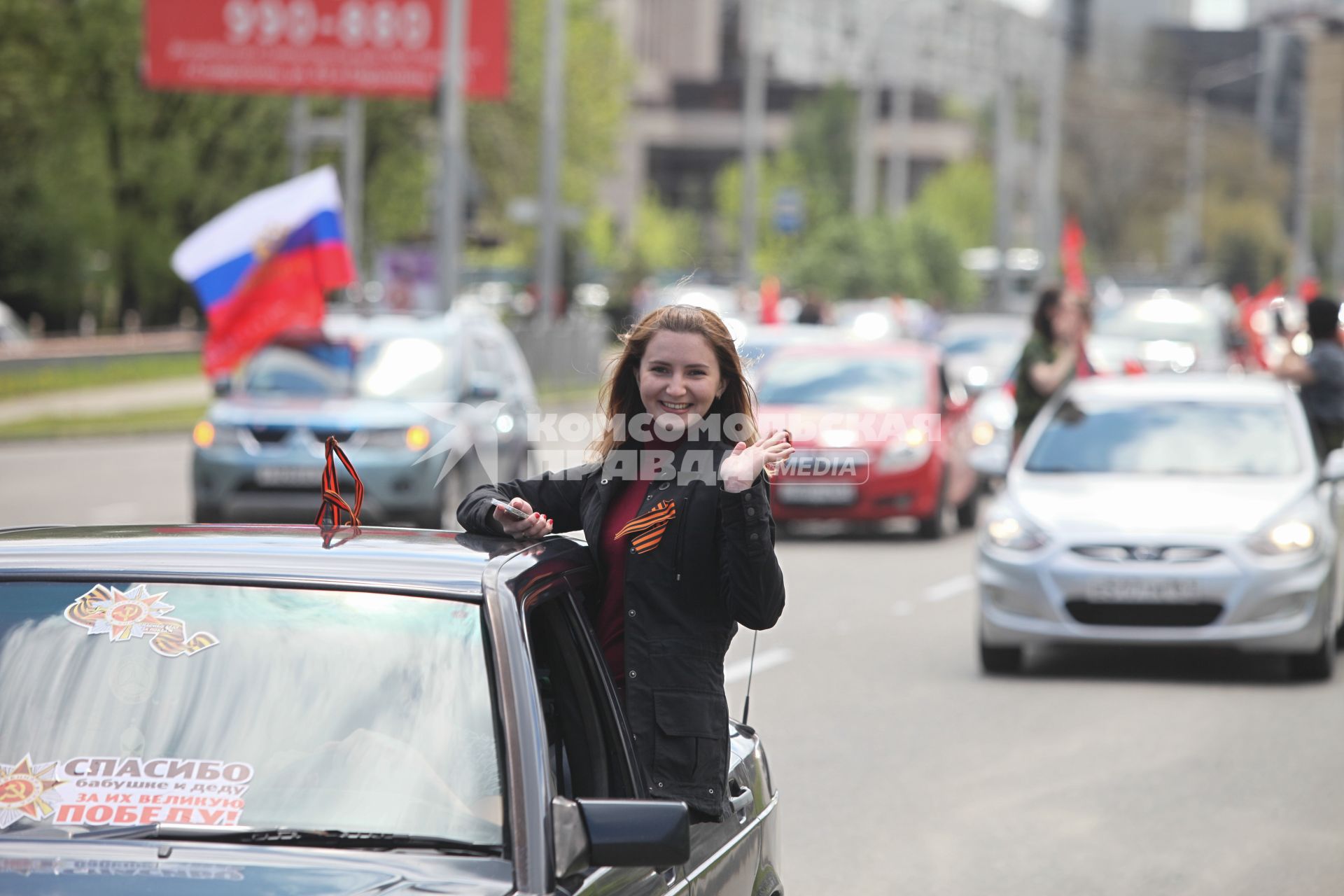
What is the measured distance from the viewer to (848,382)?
66.2ft

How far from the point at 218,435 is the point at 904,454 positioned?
5.49 m

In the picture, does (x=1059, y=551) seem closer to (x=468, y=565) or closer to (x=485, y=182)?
(x=468, y=565)

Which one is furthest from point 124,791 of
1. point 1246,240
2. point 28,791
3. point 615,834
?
point 1246,240

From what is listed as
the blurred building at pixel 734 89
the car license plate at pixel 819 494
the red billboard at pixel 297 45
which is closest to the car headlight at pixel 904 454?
the car license plate at pixel 819 494

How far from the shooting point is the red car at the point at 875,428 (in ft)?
61.7

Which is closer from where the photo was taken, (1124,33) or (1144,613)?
(1144,613)

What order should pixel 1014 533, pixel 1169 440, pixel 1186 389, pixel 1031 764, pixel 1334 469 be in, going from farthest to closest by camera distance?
1. pixel 1186 389
2. pixel 1169 440
3. pixel 1334 469
4. pixel 1014 533
5. pixel 1031 764

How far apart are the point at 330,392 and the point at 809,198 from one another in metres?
84.5

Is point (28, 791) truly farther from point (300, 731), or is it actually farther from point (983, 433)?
point (983, 433)

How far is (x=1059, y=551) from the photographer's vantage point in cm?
1121

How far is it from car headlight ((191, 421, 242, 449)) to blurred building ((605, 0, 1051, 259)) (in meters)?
112

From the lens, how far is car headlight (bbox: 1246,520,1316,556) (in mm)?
11133

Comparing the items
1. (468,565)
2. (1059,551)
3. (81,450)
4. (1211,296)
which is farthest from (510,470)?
(1211,296)

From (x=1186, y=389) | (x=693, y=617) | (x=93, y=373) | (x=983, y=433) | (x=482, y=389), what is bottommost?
(x=93, y=373)
